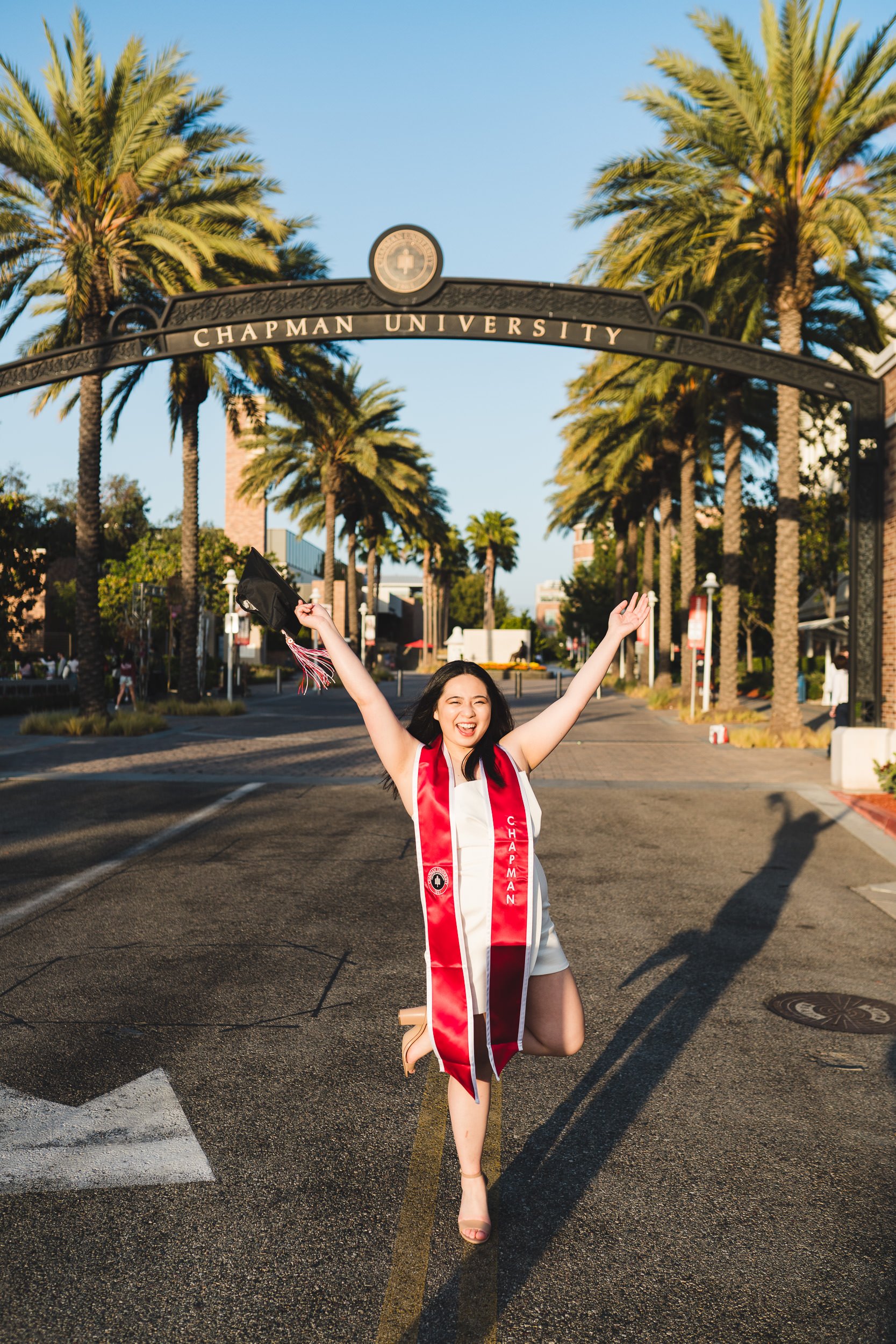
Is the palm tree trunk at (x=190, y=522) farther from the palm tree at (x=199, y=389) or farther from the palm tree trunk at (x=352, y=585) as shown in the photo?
the palm tree trunk at (x=352, y=585)

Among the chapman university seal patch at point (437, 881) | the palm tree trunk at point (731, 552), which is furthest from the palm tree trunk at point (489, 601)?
the chapman university seal patch at point (437, 881)

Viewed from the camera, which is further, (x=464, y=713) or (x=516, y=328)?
(x=516, y=328)

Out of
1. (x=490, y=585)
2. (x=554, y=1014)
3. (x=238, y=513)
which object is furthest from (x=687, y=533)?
(x=490, y=585)

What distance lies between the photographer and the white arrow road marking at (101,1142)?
11.9 feet

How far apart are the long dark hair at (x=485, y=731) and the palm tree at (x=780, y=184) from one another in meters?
16.3

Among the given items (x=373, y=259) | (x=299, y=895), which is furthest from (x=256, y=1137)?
(x=373, y=259)

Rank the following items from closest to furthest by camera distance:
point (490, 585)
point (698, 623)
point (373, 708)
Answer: point (373, 708) → point (698, 623) → point (490, 585)

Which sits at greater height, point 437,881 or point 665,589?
point 665,589

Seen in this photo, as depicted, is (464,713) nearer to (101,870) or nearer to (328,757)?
(101,870)

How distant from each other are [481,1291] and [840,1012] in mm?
3141

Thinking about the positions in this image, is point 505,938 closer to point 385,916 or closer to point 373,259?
point 385,916

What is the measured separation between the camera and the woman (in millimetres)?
3115

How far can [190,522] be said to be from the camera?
26875mm

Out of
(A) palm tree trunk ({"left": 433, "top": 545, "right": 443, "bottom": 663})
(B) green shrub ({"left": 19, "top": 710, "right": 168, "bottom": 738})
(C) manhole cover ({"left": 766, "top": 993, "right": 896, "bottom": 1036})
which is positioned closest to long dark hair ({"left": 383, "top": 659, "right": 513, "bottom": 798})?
(C) manhole cover ({"left": 766, "top": 993, "right": 896, "bottom": 1036})
